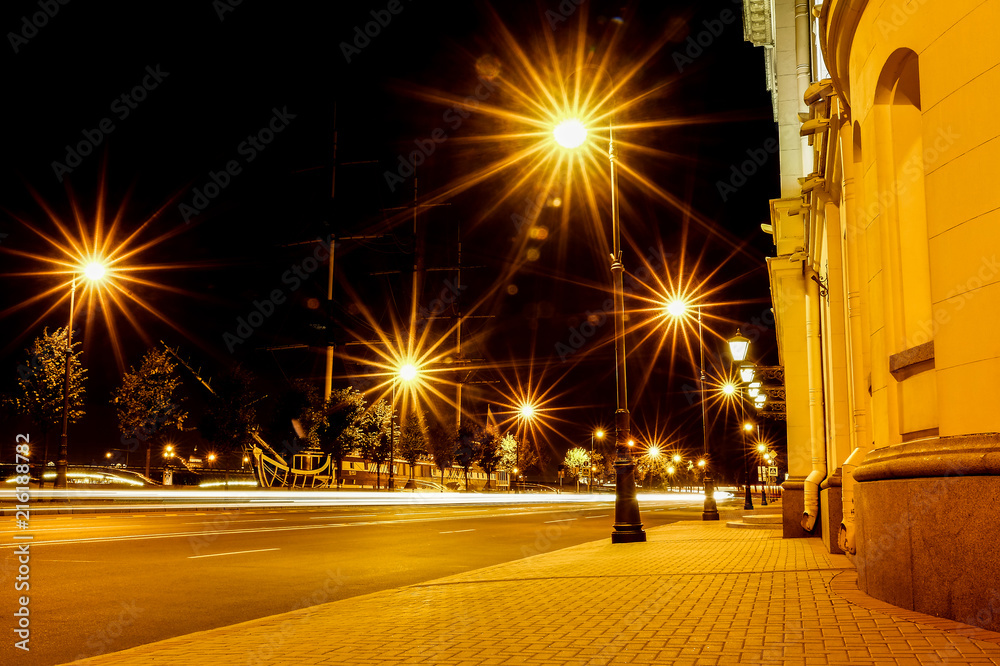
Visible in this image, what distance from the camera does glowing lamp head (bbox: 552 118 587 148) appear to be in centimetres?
1450

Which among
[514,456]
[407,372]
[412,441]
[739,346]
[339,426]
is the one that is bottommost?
[514,456]

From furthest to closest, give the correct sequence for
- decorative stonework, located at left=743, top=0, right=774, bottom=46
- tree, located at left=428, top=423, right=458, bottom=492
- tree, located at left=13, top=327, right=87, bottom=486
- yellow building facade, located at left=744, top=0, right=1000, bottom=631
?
tree, located at left=428, top=423, right=458, bottom=492 → tree, located at left=13, top=327, right=87, bottom=486 → decorative stonework, located at left=743, top=0, right=774, bottom=46 → yellow building facade, located at left=744, top=0, right=1000, bottom=631

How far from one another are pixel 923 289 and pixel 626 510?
9.10m

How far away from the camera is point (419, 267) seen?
93625 millimetres

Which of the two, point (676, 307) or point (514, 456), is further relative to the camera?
point (514, 456)

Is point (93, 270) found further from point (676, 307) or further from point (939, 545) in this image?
point (939, 545)

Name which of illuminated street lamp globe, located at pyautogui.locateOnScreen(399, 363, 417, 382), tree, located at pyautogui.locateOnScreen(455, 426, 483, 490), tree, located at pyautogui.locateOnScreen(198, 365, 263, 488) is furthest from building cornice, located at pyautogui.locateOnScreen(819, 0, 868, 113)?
tree, located at pyautogui.locateOnScreen(455, 426, 483, 490)

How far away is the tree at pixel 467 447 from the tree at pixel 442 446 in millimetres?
1160

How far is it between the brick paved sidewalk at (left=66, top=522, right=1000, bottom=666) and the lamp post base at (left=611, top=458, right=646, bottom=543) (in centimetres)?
518

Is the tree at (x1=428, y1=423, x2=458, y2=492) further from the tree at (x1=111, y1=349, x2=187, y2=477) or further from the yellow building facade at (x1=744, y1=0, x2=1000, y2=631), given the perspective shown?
the yellow building facade at (x1=744, y1=0, x2=1000, y2=631)

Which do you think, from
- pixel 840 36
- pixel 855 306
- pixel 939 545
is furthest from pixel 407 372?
pixel 939 545

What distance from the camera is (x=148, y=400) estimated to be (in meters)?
49.5

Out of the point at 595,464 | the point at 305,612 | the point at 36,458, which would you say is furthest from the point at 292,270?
the point at 305,612

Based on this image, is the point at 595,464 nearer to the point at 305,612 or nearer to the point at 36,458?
the point at 36,458
